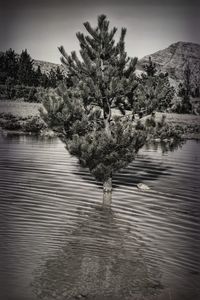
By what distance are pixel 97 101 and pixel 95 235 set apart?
346cm

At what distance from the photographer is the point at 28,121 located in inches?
978

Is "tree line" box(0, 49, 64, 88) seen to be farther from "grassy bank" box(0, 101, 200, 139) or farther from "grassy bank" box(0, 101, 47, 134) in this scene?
"grassy bank" box(0, 101, 47, 134)

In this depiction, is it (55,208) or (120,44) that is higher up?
(120,44)

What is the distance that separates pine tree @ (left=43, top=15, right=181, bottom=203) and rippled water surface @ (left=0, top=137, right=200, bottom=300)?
1.01 metres

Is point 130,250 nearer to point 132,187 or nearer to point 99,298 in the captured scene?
point 99,298

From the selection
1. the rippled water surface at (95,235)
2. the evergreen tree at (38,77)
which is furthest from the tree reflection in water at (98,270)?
the evergreen tree at (38,77)

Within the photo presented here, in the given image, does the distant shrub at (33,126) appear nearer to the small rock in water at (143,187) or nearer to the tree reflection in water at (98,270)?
the small rock in water at (143,187)

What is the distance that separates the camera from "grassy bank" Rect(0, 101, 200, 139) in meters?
23.8

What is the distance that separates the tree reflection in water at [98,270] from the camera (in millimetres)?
4906

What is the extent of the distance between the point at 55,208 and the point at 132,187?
2914 mm

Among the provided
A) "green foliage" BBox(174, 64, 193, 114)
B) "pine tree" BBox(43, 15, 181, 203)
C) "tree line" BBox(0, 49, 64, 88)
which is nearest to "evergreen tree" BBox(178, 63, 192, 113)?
"green foliage" BBox(174, 64, 193, 114)

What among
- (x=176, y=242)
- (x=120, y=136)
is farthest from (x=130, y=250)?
(x=120, y=136)

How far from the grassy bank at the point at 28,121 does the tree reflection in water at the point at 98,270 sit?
16263 millimetres

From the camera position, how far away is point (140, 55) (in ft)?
31.1
